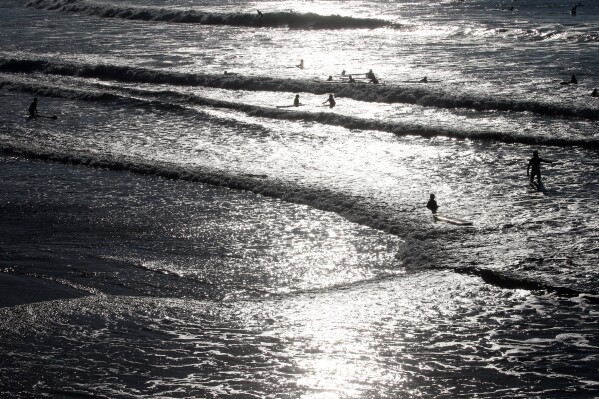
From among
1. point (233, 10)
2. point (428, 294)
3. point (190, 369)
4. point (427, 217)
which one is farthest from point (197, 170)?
point (233, 10)

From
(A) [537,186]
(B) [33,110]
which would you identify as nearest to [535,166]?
(A) [537,186]

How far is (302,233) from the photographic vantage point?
1884 centimetres

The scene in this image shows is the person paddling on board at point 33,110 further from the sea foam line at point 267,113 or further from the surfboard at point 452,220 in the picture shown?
the surfboard at point 452,220

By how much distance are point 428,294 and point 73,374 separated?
616 centimetres

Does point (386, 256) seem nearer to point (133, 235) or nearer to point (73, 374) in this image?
point (133, 235)

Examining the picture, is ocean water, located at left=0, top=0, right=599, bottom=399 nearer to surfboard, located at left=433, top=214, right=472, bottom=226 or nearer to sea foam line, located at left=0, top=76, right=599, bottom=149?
sea foam line, located at left=0, top=76, right=599, bottom=149

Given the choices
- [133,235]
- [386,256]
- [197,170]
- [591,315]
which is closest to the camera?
[591,315]

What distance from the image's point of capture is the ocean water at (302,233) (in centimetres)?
1243

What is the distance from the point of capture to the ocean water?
12.4 m

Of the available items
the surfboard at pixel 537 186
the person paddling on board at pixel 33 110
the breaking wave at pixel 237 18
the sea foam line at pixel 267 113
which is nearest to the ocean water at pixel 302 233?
the sea foam line at pixel 267 113

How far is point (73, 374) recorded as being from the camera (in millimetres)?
12117

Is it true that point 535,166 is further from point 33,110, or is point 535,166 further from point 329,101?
point 33,110

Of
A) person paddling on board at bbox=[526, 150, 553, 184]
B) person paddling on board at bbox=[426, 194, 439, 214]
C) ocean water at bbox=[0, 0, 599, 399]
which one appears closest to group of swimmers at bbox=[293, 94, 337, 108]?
ocean water at bbox=[0, 0, 599, 399]

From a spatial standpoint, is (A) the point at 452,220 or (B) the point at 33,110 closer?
(A) the point at 452,220
